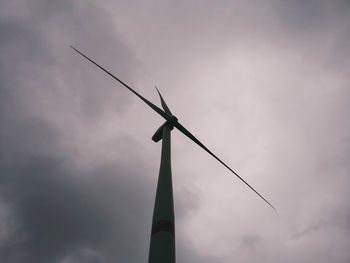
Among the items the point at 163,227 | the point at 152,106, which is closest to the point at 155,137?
the point at 152,106

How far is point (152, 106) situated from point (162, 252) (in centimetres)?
2255

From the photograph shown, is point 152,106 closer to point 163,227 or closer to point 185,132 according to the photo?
point 185,132

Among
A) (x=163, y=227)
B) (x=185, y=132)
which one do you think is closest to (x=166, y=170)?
(x=163, y=227)

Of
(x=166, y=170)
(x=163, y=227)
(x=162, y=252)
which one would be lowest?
(x=162, y=252)

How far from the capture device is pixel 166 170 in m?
22.0

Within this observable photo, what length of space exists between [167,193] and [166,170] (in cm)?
276

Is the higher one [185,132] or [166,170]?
[185,132]

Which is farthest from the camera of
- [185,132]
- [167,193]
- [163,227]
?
[185,132]

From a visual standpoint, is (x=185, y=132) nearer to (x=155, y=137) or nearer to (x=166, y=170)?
(x=155, y=137)

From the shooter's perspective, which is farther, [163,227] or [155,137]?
[155,137]

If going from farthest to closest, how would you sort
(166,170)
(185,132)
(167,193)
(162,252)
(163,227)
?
(185,132) < (166,170) < (167,193) < (163,227) < (162,252)

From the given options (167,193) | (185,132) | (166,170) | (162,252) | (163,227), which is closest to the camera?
(162,252)

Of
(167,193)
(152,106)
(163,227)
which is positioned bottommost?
(163,227)

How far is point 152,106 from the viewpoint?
117 ft
